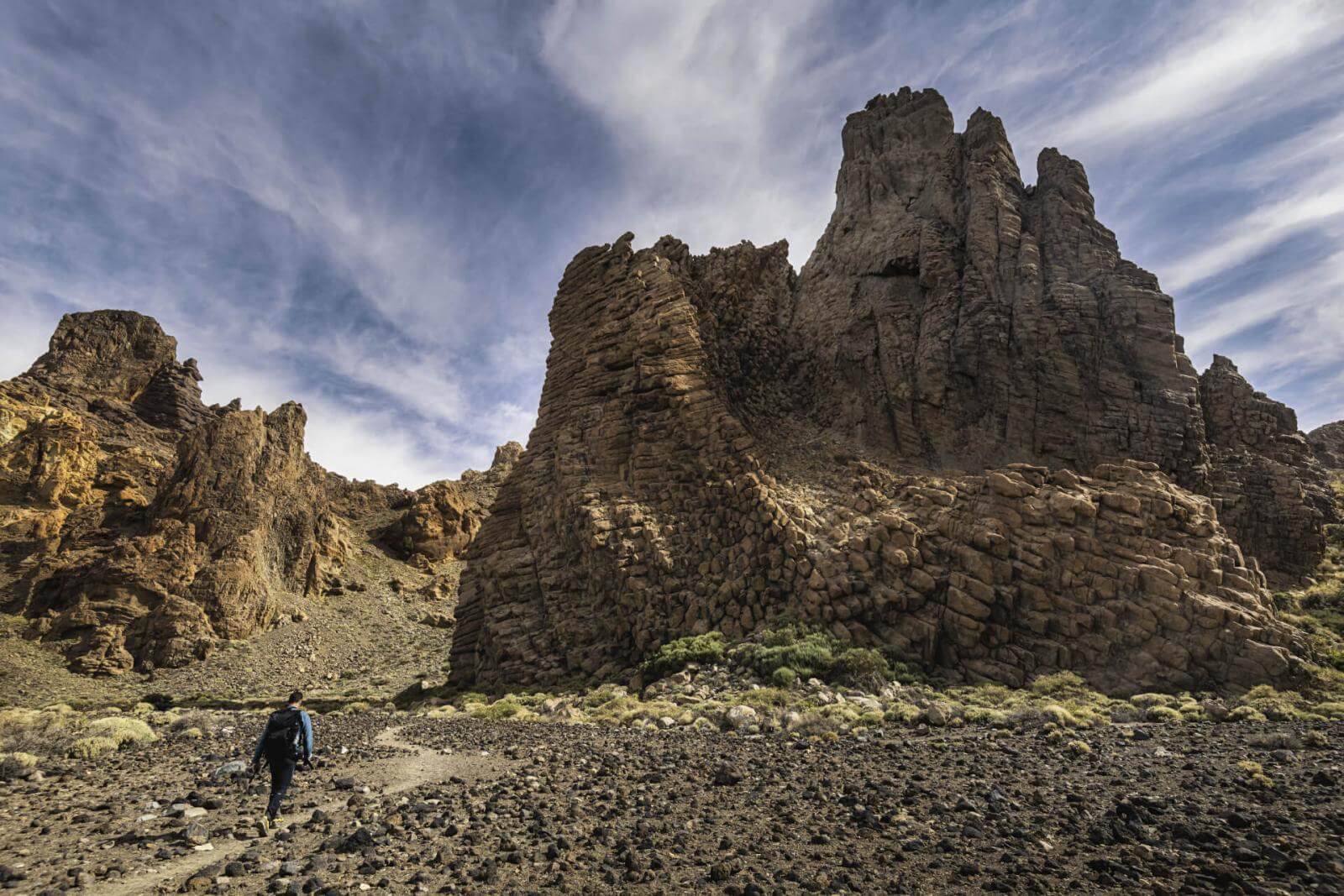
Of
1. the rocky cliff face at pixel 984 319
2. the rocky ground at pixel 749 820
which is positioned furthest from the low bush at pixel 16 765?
the rocky cliff face at pixel 984 319

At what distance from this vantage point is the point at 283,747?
8242 mm

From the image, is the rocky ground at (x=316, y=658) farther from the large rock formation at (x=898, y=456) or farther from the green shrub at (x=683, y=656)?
the green shrub at (x=683, y=656)

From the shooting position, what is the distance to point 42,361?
62.1m

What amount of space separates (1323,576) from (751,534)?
89.6 feet

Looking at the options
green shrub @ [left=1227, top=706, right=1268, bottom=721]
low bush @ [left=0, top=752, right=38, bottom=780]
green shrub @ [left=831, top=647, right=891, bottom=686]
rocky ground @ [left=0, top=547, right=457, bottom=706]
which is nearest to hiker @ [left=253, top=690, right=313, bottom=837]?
low bush @ [left=0, top=752, right=38, bottom=780]

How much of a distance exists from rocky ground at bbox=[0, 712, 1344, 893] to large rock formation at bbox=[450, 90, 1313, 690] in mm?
6342

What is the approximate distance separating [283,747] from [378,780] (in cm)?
305

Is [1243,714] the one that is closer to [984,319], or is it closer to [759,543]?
[759,543]

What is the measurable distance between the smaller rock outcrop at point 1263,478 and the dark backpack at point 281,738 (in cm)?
3360

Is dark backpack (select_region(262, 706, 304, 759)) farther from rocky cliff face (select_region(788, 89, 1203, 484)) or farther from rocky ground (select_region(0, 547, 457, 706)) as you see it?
rocky cliff face (select_region(788, 89, 1203, 484))

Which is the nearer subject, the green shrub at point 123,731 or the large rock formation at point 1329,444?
the green shrub at point 123,731

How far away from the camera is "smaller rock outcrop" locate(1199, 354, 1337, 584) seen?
27547 mm

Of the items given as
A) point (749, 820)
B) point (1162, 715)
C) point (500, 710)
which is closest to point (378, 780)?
point (749, 820)

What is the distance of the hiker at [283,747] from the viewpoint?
798cm
